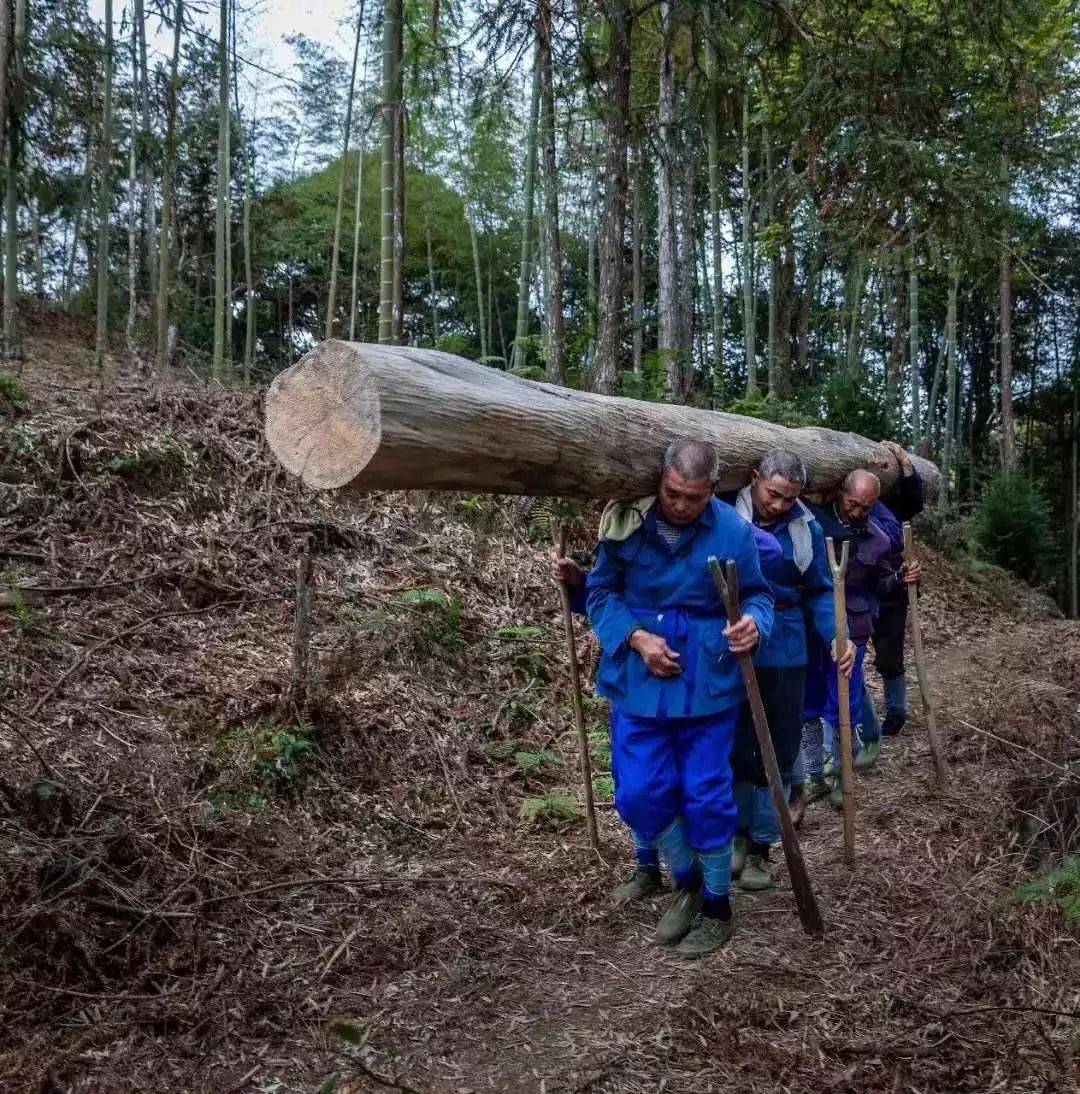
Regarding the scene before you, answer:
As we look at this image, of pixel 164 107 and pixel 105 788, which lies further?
pixel 164 107

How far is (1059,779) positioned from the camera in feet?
14.4

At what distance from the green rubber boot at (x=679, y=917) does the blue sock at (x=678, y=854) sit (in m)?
0.04

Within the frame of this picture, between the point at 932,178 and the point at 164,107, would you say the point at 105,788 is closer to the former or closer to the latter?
the point at 932,178

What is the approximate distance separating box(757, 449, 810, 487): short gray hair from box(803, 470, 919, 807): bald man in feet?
3.97

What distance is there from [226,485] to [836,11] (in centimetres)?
695

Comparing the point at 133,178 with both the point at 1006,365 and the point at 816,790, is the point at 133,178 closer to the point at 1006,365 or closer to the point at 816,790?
the point at 1006,365

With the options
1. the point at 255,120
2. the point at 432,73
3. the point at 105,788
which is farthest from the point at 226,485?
the point at 255,120

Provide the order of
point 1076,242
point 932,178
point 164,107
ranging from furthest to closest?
point 1076,242, point 164,107, point 932,178

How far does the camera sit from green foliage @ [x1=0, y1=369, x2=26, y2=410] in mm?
7023

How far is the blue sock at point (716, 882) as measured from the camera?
3627 millimetres

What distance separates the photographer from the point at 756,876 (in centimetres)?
422

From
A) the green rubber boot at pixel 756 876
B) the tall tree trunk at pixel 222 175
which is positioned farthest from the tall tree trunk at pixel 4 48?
the green rubber boot at pixel 756 876

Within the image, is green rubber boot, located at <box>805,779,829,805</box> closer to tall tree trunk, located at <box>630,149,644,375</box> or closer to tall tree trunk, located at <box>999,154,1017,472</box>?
tall tree trunk, located at <box>630,149,644,375</box>

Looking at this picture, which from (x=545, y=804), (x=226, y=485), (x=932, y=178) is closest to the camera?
(x=545, y=804)
